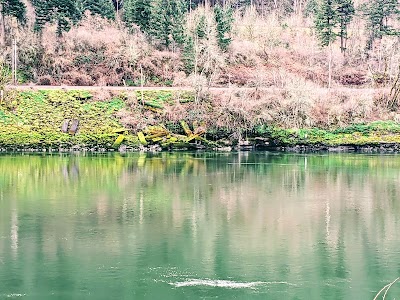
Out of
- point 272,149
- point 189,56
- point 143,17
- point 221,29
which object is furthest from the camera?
point 143,17

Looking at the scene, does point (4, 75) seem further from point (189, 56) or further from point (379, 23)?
point (379, 23)

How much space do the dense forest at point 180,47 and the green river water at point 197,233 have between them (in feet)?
75.5

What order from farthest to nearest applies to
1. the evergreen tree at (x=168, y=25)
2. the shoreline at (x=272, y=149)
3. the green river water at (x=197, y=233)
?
the evergreen tree at (x=168, y=25) → the shoreline at (x=272, y=149) → the green river water at (x=197, y=233)

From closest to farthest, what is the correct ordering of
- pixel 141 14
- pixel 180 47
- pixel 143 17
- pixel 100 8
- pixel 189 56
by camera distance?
pixel 189 56, pixel 180 47, pixel 141 14, pixel 143 17, pixel 100 8

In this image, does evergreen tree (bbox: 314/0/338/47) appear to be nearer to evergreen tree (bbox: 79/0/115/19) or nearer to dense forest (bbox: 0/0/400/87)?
dense forest (bbox: 0/0/400/87)

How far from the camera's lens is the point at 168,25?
64.0 meters

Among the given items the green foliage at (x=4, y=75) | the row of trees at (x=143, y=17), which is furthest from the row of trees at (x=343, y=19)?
the green foliage at (x=4, y=75)

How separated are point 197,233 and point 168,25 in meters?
47.7

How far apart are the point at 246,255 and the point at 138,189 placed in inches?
476

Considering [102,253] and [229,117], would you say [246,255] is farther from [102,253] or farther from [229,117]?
[229,117]

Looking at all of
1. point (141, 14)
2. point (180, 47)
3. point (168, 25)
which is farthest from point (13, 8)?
point (180, 47)

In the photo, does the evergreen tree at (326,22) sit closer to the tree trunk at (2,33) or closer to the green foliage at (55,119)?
the green foliage at (55,119)

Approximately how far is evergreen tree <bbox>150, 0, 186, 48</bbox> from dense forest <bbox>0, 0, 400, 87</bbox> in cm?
10

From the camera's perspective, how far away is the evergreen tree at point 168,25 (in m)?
63.7
